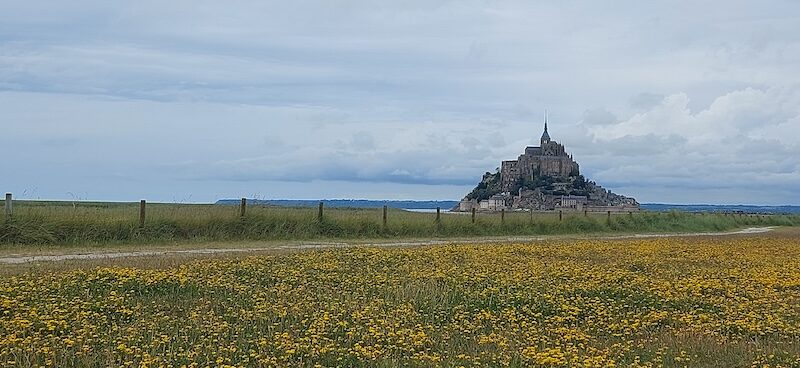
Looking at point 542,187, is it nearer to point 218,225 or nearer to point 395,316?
point 218,225

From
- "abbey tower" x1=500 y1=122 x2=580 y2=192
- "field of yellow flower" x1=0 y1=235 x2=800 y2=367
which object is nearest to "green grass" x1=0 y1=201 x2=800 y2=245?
"field of yellow flower" x1=0 y1=235 x2=800 y2=367

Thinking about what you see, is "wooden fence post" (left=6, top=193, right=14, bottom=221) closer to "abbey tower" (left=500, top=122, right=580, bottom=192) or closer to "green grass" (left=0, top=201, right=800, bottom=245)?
"green grass" (left=0, top=201, right=800, bottom=245)

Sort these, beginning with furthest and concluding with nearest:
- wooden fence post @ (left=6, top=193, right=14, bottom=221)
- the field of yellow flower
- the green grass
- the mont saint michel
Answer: the mont saint michel
the green grass
wooden fence post @ (left=6, top=193, right=14, bottom=221)
the field of yellow flower

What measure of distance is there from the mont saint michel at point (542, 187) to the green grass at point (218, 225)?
10975 cm

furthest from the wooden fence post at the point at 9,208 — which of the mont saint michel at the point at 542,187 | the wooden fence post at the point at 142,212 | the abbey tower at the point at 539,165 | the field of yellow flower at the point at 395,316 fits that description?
the abbey tower at the point at 539,165

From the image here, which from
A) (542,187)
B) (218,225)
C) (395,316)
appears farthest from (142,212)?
(542,187)

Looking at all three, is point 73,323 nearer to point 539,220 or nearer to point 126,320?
point 126,320

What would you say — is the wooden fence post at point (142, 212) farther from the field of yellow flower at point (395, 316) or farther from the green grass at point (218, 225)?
the field of yellow flower at point (395, 316)

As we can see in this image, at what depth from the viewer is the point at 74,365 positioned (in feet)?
29.3

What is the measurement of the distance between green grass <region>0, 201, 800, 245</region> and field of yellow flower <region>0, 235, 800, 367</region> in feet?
36.3

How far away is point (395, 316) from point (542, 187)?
16171 cm

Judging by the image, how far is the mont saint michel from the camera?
524ft

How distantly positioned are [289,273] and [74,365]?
7875 millimetres

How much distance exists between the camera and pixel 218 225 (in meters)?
32.0
